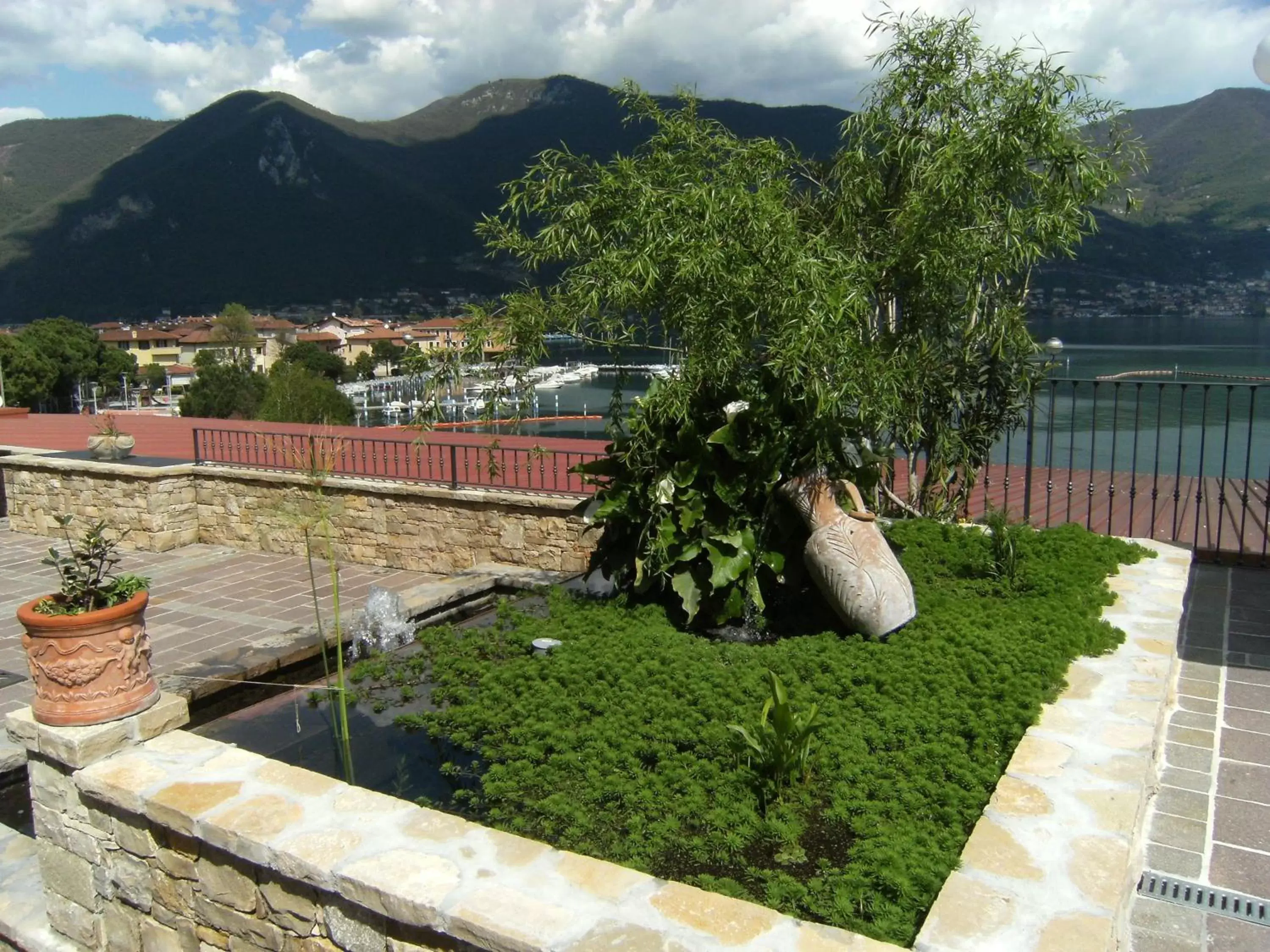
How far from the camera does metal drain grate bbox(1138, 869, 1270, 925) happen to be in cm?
252

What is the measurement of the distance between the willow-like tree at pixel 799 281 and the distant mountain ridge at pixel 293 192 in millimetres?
58403

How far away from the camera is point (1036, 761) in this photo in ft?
9.39

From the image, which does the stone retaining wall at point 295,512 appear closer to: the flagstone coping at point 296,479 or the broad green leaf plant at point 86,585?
the flagstone coping at point 296,479

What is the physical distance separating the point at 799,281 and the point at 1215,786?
2.55 metres

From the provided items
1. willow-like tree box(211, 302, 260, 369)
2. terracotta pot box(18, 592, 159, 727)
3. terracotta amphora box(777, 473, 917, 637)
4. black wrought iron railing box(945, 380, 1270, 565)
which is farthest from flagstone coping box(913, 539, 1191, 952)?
willow-like tree box(211, 302, 260, 369)

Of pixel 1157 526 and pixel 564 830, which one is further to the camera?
pixel 1157 526

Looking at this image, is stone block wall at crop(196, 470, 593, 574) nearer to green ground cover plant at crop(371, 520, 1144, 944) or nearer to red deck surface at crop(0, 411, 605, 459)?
red deck surface at crop(0, 411, 605, 459)

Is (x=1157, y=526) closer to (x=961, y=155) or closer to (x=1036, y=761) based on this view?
(x=961, y=155)

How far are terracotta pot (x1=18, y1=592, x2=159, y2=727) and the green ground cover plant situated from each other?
1.20m

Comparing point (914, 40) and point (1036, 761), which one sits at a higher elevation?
point (914, 40)

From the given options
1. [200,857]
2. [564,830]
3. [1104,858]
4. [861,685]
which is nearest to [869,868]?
[1104,858]

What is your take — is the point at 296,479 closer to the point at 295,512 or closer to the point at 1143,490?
the point at 295,512

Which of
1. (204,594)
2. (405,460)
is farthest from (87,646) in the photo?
(405,460)

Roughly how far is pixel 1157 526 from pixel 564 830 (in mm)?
5503
